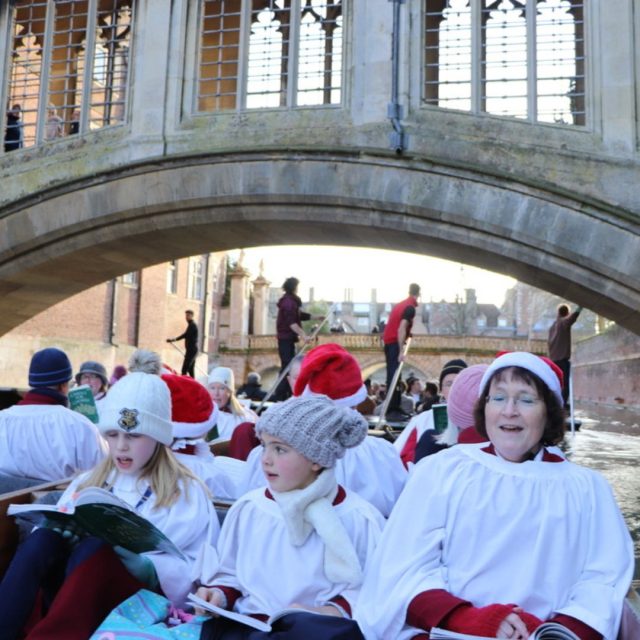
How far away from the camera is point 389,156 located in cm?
805

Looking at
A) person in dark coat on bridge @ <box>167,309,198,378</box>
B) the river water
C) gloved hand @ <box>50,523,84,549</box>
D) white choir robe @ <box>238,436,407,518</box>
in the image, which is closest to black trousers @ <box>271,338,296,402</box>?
the river water

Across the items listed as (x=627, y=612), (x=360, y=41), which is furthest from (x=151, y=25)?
(x=627, y=612)

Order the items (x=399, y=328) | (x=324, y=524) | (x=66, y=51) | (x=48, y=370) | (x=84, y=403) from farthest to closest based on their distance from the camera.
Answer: (x=66, y=51), (x=399, y=328), (x=84, y=403), (x=48, y=370), (x=324, y=524)

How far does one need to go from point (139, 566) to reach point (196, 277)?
25.3 meters

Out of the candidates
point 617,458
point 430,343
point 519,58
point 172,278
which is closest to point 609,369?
point 430,343

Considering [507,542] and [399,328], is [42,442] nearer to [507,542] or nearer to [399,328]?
[507,542]

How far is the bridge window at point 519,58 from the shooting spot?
800cm

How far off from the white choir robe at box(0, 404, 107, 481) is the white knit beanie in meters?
1.34

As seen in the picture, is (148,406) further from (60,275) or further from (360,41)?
(60,275)

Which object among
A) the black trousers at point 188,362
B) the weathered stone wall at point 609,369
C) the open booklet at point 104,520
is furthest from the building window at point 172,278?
the open booklet at point 104,520

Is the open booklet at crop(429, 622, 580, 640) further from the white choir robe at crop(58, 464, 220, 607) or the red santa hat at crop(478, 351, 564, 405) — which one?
the white choir robe at crop(58, 464, 220, 607)

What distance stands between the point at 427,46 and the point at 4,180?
499 cm

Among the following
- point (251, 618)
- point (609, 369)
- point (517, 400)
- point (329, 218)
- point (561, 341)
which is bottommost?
point (251, 618)

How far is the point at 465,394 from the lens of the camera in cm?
352
